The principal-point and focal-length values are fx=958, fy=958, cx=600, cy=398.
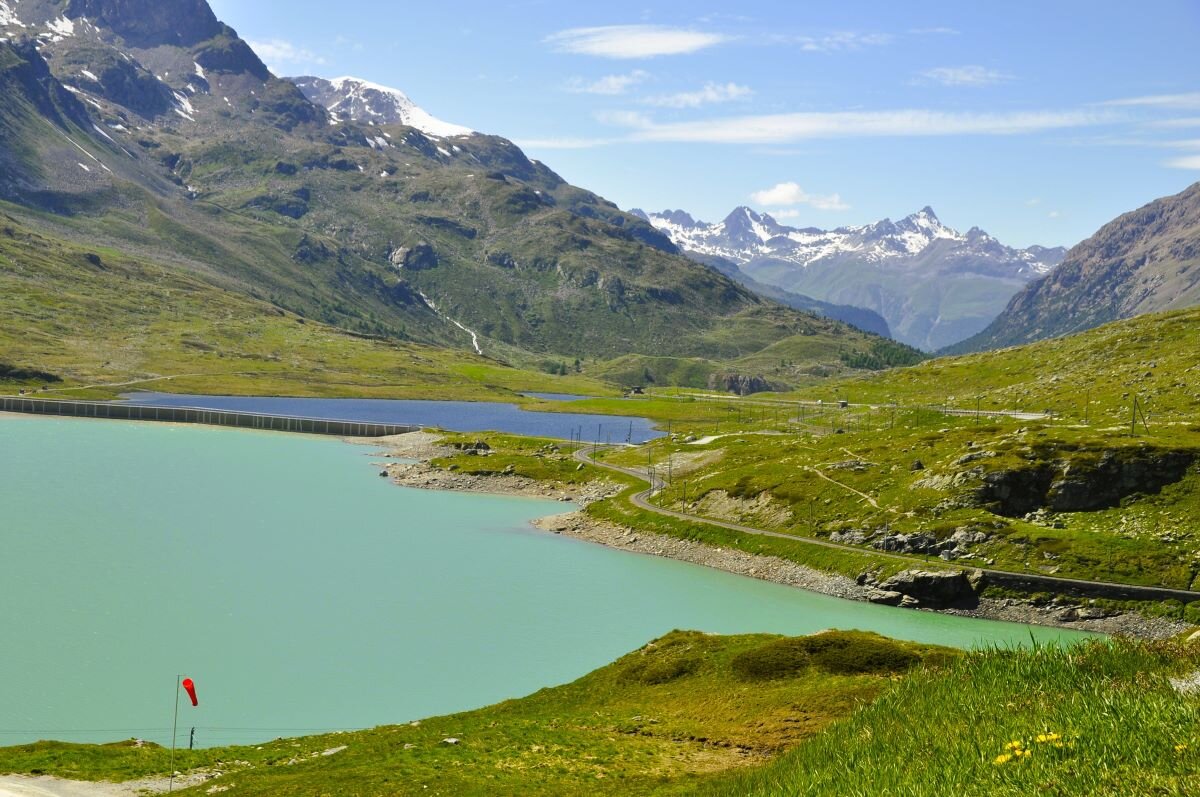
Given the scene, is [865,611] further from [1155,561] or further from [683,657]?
[683,657]

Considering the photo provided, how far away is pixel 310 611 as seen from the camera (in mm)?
93562

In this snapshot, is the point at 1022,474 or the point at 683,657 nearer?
the point at 683,657

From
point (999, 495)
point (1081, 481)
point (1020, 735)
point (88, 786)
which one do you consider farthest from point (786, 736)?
point (1081, 481)

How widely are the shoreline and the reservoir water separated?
101 inches

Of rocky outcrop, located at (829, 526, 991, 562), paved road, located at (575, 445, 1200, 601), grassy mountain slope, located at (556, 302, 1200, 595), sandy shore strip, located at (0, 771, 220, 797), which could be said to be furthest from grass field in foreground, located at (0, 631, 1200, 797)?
grassy mountain slope, located at (556, 302, 1200, 595)

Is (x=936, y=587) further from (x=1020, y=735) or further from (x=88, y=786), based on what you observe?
(x=1020, y=735)

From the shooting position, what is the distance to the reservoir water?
2643 inches

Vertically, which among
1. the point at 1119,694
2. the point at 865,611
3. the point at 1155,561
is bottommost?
the point at 865,611

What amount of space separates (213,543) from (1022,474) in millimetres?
102323

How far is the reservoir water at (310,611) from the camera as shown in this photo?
2643 inches

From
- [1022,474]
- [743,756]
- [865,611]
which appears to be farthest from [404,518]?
[743,756]

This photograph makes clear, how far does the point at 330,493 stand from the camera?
17162 centimetres

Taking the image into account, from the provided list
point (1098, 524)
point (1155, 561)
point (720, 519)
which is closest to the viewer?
point (1155, 561)

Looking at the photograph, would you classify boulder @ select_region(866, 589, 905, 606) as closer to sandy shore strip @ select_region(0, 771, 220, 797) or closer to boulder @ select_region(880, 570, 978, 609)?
boulder @ select_region(880, 570, 978, 609)
